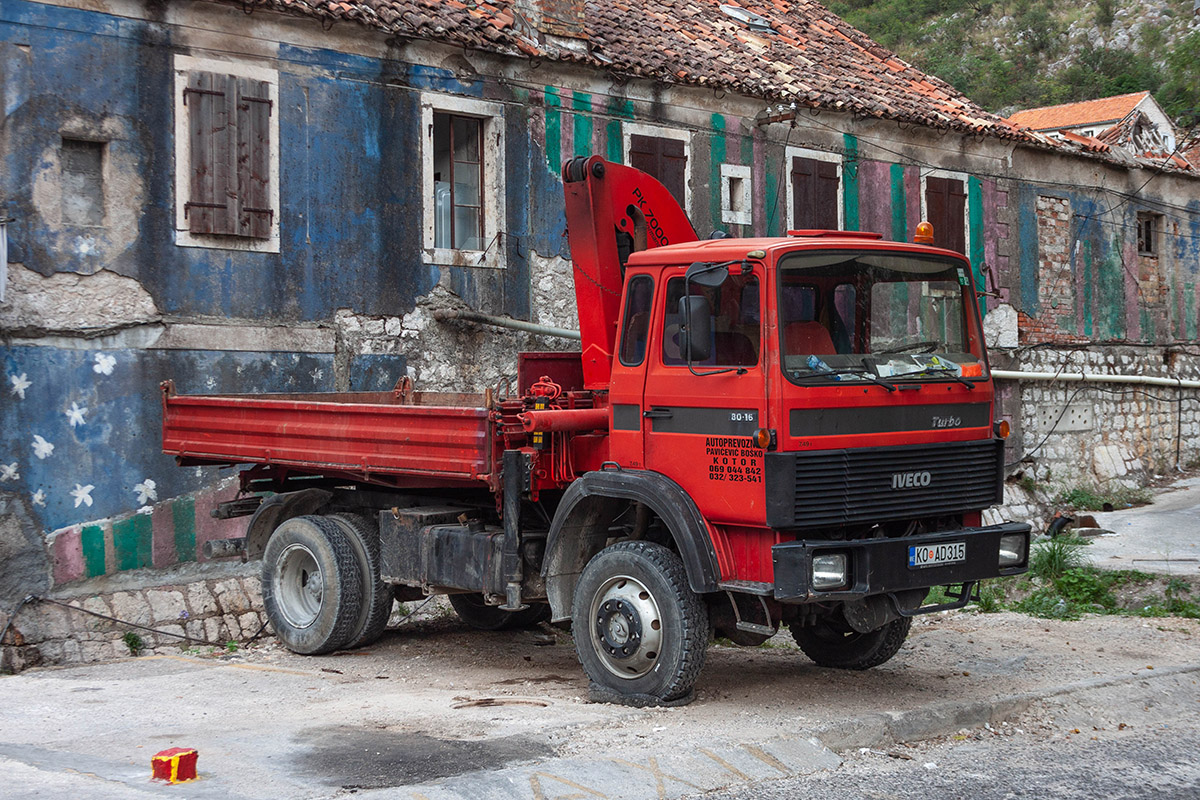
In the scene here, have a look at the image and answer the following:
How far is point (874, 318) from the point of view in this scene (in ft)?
22.1

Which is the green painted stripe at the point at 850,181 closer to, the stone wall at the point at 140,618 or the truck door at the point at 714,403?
the stone wall at the point at 140,618

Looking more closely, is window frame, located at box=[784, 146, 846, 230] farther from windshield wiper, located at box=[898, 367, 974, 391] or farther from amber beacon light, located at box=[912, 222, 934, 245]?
windshield wiper, located at box=[898, 367, 974, 391]

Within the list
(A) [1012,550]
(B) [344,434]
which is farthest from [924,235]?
(B) [344,434]

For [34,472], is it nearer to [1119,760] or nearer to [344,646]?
[344,646]

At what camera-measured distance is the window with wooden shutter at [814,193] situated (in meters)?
16.2

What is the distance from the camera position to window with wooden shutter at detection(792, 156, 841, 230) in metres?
16.2

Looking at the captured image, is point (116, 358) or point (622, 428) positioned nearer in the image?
point (622, 428)

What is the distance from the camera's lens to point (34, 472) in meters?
10.1

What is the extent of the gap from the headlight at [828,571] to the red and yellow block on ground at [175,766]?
302 centimetres

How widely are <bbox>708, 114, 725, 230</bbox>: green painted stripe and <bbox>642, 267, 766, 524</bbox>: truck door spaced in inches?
344

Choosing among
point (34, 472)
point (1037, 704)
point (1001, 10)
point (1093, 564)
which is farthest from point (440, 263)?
point (1001, 10)

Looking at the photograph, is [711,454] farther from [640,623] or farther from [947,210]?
[947,210]

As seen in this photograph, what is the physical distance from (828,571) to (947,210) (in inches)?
515

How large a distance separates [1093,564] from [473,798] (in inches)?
331
